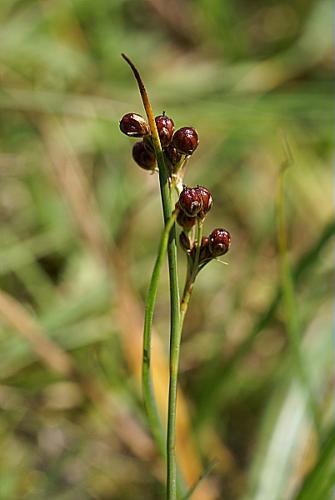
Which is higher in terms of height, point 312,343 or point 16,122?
point 16,122

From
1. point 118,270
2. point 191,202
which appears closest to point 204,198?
point 191,202

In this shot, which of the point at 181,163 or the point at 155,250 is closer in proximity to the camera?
the point at 181,163

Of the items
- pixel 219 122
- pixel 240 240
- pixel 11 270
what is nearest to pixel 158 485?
pixel 11 270

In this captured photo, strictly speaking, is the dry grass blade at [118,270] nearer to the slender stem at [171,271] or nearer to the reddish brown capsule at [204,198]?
the slender stem at [171,271]

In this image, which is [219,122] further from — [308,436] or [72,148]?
[308,436]

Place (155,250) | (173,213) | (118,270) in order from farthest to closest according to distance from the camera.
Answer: (155,250)
(118,270)
(173,213)

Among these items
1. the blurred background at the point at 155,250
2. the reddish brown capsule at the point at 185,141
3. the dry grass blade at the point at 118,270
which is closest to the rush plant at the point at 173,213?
the reddish brown capsule at the point at 185,141

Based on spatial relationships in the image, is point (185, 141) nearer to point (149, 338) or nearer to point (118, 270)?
point (149, 338)
